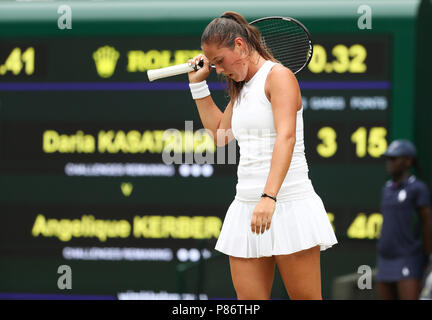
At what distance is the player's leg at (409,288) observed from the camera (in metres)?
4.85

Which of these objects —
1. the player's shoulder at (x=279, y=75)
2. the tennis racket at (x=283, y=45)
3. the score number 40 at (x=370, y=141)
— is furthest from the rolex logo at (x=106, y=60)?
the player's shoulder at (x=279, y=75)

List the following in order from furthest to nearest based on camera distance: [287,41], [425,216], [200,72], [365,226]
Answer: [365,226]
[425,216]
[287,41]
[200,72]

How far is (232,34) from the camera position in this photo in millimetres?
2486

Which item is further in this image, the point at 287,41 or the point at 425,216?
the point at 425,216

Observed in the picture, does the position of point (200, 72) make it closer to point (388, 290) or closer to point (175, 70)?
point (175, 70)

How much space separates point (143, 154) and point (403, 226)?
1619mm

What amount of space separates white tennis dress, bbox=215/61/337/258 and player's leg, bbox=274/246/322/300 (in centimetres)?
3

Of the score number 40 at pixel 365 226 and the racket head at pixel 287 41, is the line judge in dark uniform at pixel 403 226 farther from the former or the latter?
the racket head at pixel 287 41

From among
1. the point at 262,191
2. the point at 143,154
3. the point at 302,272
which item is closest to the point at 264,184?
the point at 262,191

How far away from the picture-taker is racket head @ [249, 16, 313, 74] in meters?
2.91

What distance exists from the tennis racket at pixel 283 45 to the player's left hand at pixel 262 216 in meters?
0.67
